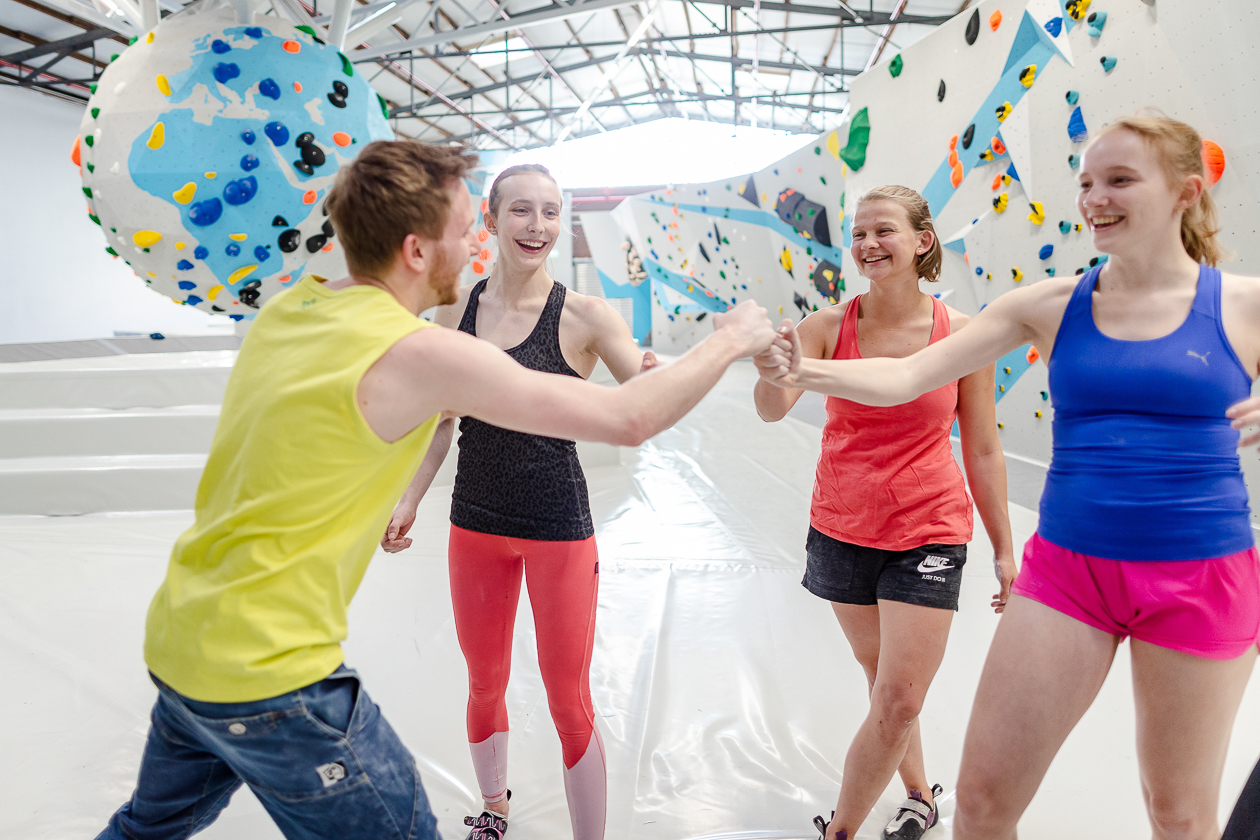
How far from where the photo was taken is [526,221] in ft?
5.64

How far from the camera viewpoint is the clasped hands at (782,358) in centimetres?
149

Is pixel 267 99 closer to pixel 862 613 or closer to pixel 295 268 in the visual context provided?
pixel 295 268

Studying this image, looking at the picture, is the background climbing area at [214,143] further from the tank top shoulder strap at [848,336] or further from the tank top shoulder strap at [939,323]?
the tank top shoulder strap at [939,323]

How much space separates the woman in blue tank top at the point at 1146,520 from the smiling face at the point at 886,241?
44 centimetres

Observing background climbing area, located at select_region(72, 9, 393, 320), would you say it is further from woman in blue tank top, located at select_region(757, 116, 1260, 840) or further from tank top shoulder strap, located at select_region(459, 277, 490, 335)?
woman in blue tank top, located at select_region(757, 116, 1260, 840)

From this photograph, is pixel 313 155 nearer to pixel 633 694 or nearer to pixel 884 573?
pixel 633 694

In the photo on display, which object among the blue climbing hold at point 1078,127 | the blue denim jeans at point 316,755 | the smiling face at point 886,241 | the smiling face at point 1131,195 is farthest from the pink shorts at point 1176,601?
the blue climbing hold at point 1078,127

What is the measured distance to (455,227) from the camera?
112cm

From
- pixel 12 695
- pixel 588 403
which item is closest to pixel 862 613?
pixel 588 403

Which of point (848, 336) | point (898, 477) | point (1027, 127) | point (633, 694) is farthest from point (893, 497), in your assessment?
point (1027, 127)

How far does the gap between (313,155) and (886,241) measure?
250cm

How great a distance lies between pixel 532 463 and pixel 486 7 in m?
12.0

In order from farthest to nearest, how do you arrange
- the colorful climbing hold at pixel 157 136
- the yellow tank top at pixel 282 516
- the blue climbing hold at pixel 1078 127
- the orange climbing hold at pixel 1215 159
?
the blue climbing hold at pixel 1078 127
the orange climbing hold at pixel 1215 159
the colorful climbing hold at pixel 157 136
the yellow tank top at pixel 282 516

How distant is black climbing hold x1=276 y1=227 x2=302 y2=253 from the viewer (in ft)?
11.0
